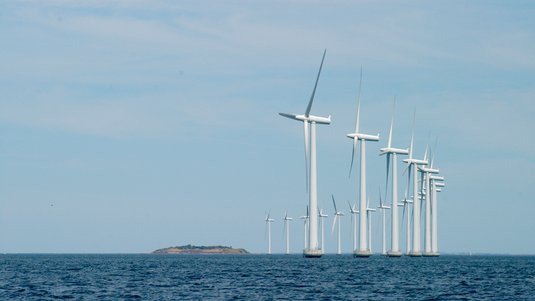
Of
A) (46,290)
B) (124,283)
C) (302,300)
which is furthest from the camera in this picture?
(124,283)

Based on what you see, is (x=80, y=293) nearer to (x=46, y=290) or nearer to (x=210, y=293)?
(x=46, y=290)

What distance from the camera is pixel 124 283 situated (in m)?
91.9

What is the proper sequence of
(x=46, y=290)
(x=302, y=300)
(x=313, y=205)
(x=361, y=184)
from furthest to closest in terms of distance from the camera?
(x=361, y=184), (x=313, y=205), (x=46, y=290), (x=302, y=300)

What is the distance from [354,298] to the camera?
2758 inches

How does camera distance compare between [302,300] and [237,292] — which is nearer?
[302,300]

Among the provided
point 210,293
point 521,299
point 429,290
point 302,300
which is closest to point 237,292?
point 210,293

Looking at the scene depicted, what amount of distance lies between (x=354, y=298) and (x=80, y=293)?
70.6 feet

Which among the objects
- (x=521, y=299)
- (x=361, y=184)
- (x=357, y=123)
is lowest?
(x=521, y=299)

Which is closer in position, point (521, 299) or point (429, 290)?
point (521, 299)

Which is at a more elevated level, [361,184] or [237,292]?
[361,184]

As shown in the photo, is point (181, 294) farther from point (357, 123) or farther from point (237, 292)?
point (357, 123)

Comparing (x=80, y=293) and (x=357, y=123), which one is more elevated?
(x=357, y=123)

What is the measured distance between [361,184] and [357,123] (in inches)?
554

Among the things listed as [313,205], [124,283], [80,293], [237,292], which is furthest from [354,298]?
[313,205]
